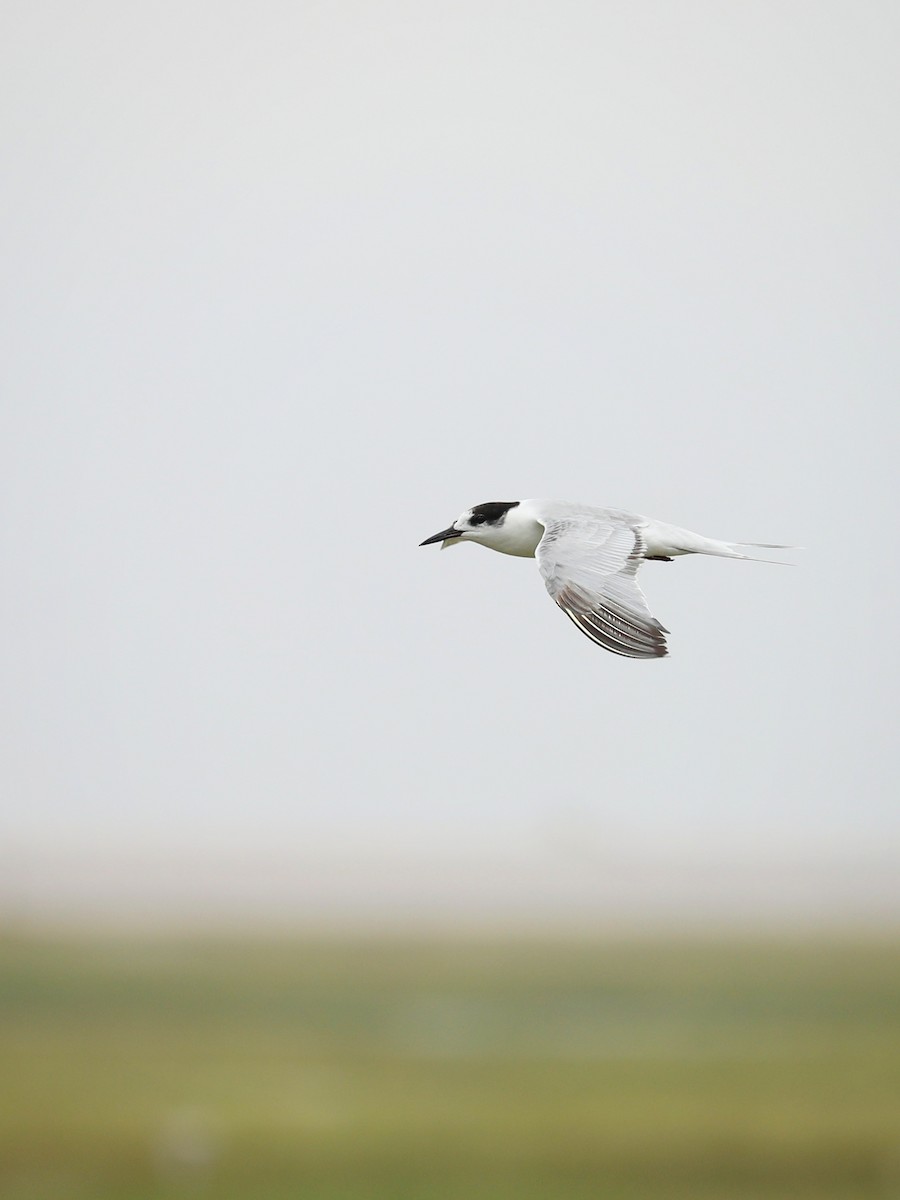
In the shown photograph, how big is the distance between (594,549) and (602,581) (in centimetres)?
45

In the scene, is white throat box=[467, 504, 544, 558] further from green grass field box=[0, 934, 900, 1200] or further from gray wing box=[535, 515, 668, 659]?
green grass field box=[0, 934, 900, 1200]

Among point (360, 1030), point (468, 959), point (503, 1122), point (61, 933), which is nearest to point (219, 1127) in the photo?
point (503, 1122)

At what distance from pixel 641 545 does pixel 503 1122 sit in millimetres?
25029

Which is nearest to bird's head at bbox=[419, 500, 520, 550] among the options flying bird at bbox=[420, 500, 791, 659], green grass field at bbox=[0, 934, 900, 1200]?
flying bird at bbox=[420, 500, 791, 659]

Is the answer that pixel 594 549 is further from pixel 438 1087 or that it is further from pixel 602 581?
pixel 438 1087

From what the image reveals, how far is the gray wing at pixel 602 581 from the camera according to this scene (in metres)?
8.80

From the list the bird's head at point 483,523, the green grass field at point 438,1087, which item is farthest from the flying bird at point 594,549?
the green grass field at point 438,1087

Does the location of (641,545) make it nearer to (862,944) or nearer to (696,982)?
(696,982)

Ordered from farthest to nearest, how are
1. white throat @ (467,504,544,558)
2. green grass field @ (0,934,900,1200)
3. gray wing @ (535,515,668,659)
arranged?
green grass field @ (0,934,900,1200) < white throat @ (467,504,544,558) < gray wing @ (535,515,668,659)

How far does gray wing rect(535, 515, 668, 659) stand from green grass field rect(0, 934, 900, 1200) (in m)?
20.2

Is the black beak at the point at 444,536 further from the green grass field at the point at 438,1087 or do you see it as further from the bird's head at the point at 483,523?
the green grass field at the point at 438,1087

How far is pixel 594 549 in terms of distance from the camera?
9.82 m

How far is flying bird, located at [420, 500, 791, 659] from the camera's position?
8.91m

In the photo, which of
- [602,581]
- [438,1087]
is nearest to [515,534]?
[602,581]
